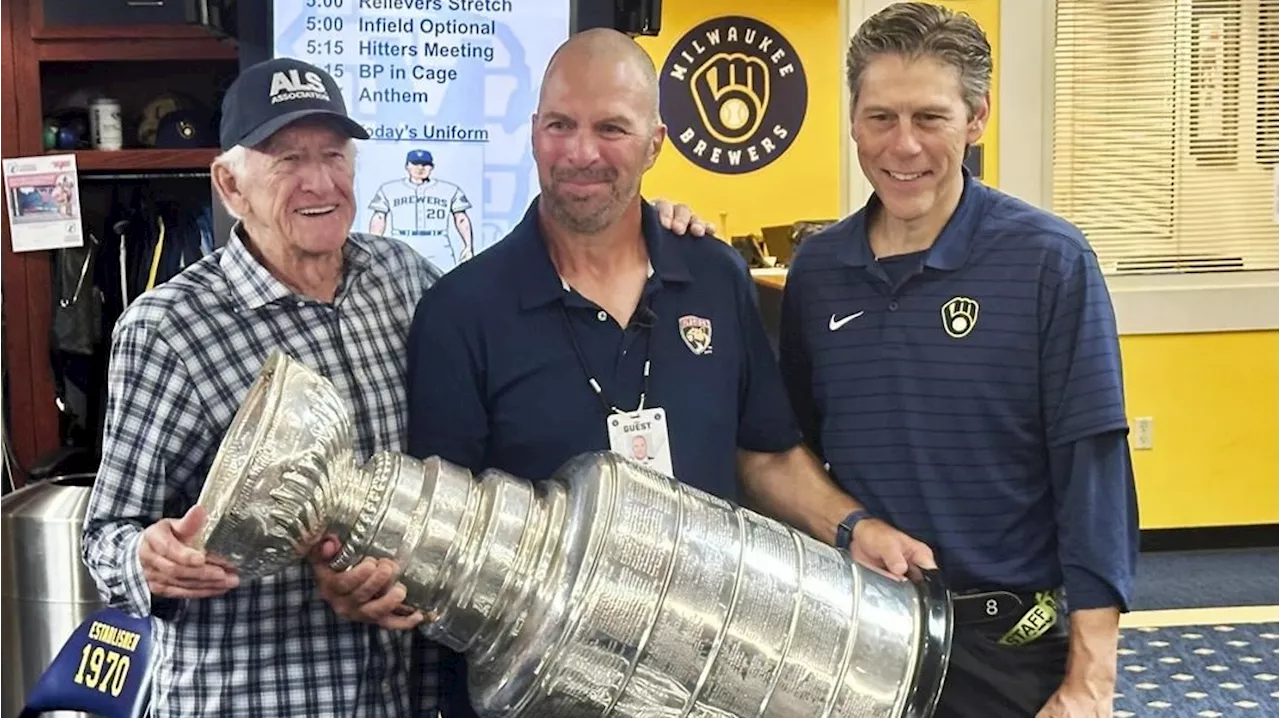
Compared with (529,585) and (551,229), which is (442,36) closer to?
(551,229)

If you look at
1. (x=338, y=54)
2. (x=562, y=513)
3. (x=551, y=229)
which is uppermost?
(x=338, y=54)

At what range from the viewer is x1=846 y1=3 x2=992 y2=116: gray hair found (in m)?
1.54

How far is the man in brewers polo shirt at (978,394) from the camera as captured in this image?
60.9 inches

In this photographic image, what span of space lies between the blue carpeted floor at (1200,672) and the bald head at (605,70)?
268 cm

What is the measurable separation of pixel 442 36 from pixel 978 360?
147 cm

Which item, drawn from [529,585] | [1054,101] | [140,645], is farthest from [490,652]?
[1054,101]

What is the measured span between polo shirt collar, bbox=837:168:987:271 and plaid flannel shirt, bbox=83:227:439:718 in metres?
0.61

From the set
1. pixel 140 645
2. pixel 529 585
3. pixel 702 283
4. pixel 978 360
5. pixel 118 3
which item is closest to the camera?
pixel 529 585

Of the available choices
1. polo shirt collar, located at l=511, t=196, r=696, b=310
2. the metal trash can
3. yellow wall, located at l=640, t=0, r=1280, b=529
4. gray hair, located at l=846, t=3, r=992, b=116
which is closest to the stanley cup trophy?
polo shirt collar, located at l=511, t=196, r=696, b=310

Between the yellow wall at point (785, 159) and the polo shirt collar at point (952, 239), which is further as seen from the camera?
the yellow wall at point (785, 159)

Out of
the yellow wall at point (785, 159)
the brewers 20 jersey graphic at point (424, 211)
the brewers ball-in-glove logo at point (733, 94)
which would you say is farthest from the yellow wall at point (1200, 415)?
the brewers 20 jersey graphic at point (424, 211)

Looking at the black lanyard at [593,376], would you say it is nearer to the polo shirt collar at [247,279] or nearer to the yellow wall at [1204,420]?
the polo shirt collar at [247,279]

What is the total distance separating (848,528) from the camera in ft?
5.25

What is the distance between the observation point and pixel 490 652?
49.2 inches
